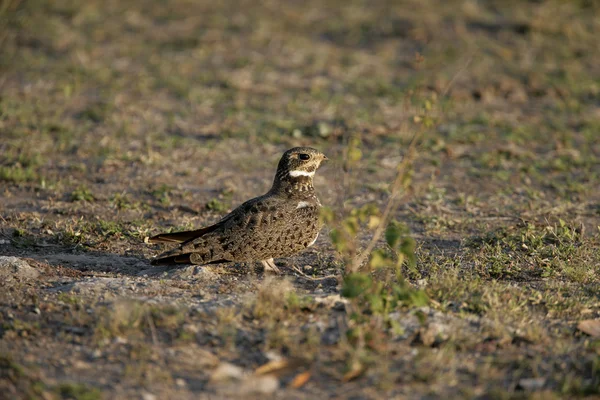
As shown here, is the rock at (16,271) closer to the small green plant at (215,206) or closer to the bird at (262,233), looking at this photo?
the bird at (262,233)

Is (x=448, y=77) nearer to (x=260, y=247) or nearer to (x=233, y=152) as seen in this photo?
(x=233, y=152)

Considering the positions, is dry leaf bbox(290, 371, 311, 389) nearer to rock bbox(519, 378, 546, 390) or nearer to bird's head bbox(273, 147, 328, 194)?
rock bbox(519, 378, 546, 390)

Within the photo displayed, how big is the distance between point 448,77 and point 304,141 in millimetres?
2946

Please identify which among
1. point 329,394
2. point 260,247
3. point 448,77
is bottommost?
point 329,394

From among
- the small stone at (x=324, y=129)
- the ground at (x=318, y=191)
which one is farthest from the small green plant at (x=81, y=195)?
the small stone at (x=324, y=129)

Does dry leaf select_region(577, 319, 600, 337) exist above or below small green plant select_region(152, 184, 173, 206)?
below

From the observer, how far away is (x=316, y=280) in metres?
5.75

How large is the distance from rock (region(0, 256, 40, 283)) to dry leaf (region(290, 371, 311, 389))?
230 cm

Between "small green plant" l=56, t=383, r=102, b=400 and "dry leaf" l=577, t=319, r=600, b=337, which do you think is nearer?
"small green plant" l=56, t=383, r=102, b=400

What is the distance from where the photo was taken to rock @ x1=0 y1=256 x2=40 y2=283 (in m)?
5.49

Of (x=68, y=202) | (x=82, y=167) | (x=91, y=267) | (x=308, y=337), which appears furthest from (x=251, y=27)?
(x=308, y=337)

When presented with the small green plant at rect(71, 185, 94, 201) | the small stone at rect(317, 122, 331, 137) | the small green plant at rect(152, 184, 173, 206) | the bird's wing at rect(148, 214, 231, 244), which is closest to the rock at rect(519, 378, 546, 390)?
the bird's wing at rect(148, 214, 231, 244)

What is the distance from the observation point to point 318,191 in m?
8.03

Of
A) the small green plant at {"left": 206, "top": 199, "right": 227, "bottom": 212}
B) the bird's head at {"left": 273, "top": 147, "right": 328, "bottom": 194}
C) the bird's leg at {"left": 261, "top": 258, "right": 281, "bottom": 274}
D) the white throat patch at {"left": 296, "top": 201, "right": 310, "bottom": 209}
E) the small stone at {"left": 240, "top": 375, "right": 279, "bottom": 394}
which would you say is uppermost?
the bird's head at {"left": 273, "top": 147, "right": 328, "bottom": 194}
